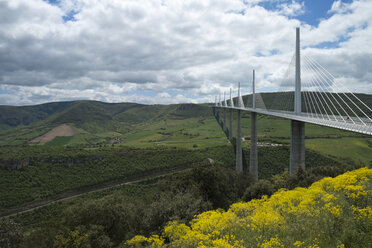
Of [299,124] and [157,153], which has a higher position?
[299,124]

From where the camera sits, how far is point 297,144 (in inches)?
1086

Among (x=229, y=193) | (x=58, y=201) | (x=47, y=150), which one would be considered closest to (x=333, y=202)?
(x=229, y=193)

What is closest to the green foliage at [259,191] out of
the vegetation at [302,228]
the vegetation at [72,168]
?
the vegetation at [302,228]

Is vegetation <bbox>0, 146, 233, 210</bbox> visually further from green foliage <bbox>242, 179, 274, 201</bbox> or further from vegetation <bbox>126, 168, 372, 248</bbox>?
vegetation <bbox>126, 168, 372, 248</bbox>

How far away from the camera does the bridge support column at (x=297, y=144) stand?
26.9 metres

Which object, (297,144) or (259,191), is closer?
(259,191)

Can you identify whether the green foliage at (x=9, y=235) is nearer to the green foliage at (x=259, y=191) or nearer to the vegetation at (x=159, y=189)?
the vegetation at (x=159, y=189)

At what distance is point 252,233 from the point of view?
9609mm

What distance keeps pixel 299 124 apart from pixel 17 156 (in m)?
81.4

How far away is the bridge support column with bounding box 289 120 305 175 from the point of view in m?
26.9

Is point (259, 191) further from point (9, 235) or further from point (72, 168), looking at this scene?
point (72, 168)

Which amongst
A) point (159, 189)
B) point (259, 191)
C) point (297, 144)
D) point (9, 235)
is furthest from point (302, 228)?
point (9, 235)

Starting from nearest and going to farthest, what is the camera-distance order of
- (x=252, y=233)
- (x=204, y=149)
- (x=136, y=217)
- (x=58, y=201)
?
(x=252, y=233) < (x=136, y=217) < (x=58, y=201) < (x=204, y=149)

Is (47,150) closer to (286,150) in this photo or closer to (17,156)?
(17,156)
